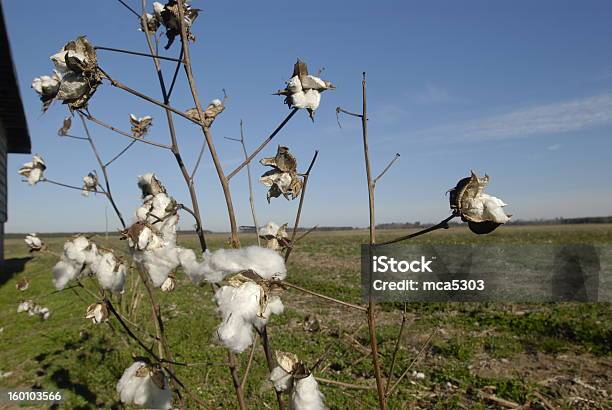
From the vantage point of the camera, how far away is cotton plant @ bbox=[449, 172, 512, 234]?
1161 millimetres

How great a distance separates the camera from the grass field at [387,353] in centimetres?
446

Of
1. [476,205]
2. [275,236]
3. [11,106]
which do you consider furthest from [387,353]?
[11,106]

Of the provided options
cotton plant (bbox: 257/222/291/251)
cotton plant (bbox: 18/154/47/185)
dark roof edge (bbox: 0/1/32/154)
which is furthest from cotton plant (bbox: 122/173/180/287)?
dark roof edge (bbox: 0/1/32/154)

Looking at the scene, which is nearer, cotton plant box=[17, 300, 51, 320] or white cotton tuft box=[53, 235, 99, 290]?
white cotton tuft box=[53, 235, 99, 290]

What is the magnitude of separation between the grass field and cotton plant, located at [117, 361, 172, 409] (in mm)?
1383

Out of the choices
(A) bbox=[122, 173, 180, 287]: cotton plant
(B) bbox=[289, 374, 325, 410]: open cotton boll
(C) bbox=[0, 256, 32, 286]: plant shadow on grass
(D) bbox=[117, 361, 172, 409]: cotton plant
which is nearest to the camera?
(B) bbox=[289, 374, 325, 410]: open cotton boll

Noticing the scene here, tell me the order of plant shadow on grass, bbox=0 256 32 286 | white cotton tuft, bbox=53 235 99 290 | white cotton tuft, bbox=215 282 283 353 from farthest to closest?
plant shadow on grass, bbox=0 256 32 286
white cotton tuft, bbox=53 235 99 290
white cotton tuft, bbox=215 282 283 353

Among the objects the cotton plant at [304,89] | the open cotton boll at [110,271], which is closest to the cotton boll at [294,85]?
the cotton plant at [304,89]

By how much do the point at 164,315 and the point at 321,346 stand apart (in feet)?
11.6

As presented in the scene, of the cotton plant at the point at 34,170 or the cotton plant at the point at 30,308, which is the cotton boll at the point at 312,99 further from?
the cotton plant at the point at 30,308

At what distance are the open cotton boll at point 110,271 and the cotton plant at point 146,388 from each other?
39cm

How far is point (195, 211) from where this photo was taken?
1538 millimetres

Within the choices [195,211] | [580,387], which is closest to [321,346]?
[580,387]

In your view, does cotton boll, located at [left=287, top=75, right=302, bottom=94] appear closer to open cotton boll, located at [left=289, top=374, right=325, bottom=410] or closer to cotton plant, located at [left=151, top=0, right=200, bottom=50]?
cotton plant, located at [left=151, top=0, right=200, bottom=50]
